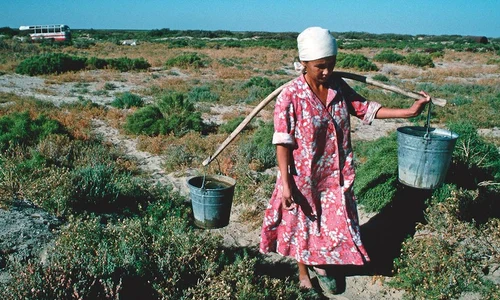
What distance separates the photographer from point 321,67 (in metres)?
2.56

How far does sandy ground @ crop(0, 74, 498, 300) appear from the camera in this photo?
3.38 meters

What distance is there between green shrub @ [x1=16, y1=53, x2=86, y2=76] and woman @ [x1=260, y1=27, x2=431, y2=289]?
18.0 meters

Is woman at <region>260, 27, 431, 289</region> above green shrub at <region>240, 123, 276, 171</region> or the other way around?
above

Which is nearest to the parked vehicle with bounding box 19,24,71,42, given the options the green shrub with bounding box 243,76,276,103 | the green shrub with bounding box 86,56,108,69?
the green shrub with bounding box 86,56,108,69

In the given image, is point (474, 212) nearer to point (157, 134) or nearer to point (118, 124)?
point (157, 134)

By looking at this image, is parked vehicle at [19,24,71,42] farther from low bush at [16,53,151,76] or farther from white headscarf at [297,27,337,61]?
white headscarf at [297,27,337,61]

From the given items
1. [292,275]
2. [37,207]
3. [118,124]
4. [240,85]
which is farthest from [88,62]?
[292,275]

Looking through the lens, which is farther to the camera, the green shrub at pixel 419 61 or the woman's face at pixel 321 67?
the green shrub at pixel 419 61

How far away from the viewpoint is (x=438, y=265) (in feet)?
10.8

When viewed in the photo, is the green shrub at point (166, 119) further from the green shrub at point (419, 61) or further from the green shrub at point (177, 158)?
the green shrub at point (419, 61)

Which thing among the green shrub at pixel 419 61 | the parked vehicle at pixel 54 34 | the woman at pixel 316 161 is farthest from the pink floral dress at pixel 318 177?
the parked vehicle at pixel 54 34

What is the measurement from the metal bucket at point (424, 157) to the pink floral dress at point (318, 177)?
0.39 meters

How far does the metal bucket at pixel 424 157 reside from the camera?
2.90 meters

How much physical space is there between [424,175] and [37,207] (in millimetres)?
3540
